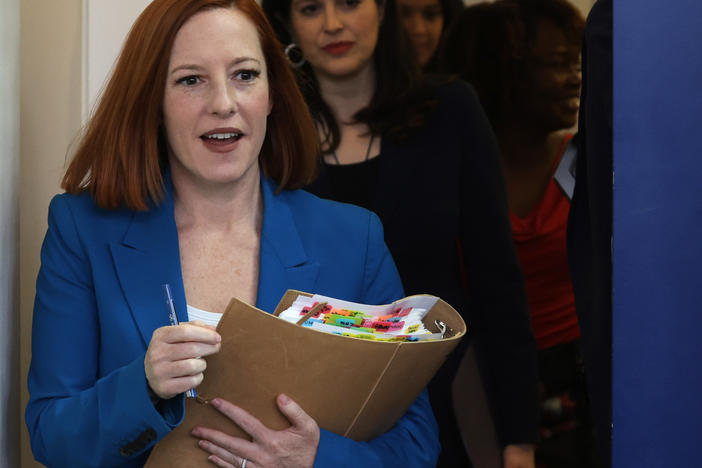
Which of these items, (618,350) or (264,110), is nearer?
(618,350)

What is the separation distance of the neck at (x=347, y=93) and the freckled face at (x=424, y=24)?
0.82 metres

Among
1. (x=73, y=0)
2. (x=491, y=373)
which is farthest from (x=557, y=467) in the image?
(x=73, y=0)

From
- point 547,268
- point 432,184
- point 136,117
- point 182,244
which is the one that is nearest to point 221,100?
point 136,117

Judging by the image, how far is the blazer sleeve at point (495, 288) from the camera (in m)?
2.39

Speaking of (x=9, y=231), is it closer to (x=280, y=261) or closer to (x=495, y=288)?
(x=280, y=261)

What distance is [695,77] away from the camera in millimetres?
1485

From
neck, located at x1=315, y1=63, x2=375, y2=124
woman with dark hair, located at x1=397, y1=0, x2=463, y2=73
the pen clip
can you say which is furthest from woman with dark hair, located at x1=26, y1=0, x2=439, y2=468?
woman with dark hair, located at x1=397, y1=0, x2=463, y2=73

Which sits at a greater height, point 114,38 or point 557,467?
point 114,38

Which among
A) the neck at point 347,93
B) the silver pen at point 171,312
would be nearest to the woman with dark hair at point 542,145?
the neck at point 347,93

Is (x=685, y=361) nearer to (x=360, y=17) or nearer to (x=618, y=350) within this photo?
(x=618, y=350)

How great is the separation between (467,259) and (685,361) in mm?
974

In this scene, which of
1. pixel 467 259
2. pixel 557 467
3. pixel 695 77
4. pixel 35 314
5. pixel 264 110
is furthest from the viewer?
pixel 557 467

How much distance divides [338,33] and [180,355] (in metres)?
1.26

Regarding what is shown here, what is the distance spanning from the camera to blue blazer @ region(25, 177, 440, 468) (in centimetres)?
156
